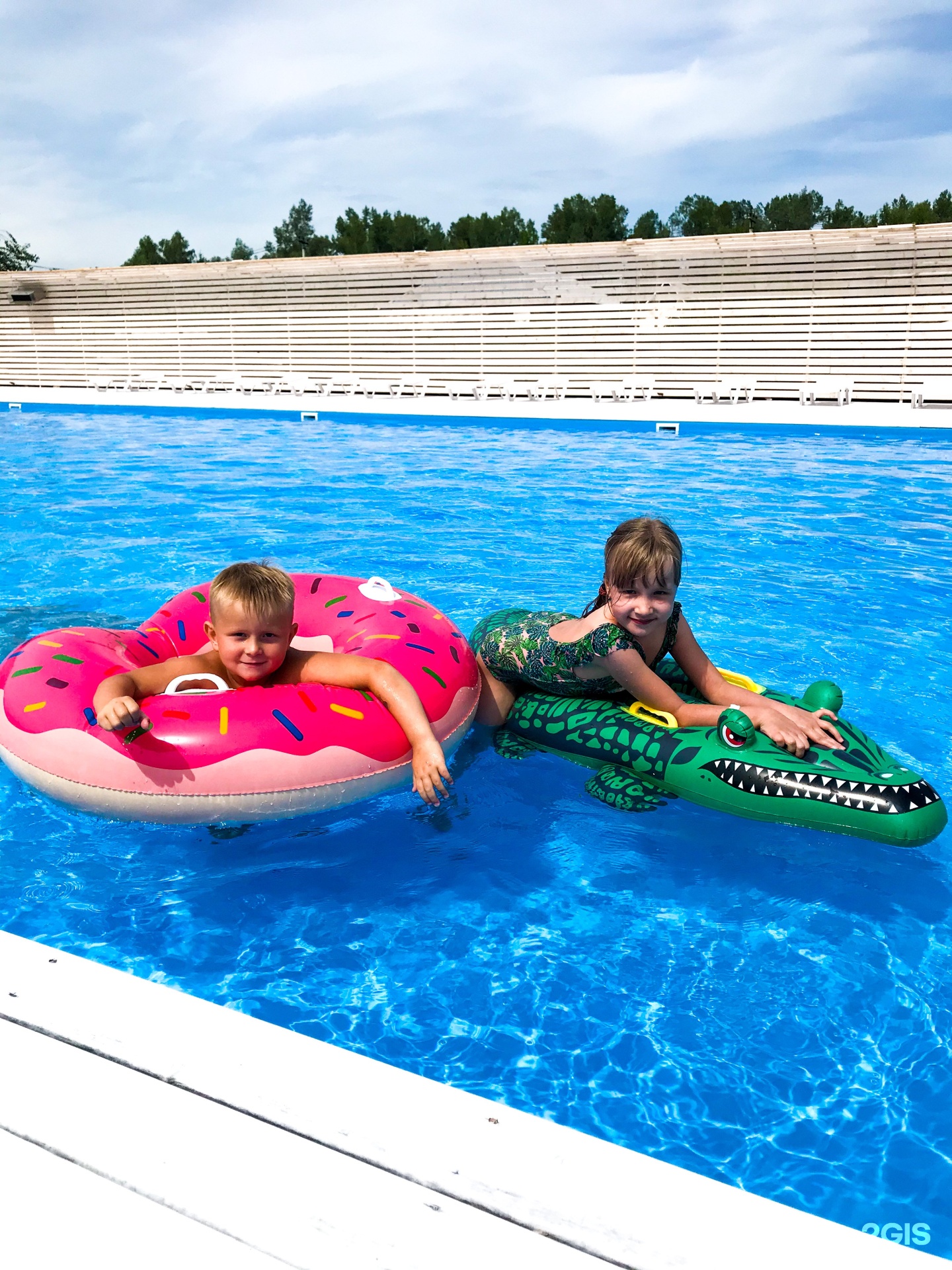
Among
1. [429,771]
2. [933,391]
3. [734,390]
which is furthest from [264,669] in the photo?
[734,390]

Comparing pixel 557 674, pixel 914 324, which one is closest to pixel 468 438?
pixel 914 324

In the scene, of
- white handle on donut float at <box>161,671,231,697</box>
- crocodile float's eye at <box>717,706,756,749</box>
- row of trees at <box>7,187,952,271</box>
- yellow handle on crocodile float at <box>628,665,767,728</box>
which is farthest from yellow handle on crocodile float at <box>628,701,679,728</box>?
row of trees at <box>7,187,952,271</box>

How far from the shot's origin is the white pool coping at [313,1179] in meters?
1.16

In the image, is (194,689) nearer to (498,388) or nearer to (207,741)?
(207,741)

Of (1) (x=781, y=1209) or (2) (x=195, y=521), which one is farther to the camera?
(2) (x=195, y=521)

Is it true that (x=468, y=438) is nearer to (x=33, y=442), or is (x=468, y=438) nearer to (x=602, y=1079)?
(x=33, y=442)

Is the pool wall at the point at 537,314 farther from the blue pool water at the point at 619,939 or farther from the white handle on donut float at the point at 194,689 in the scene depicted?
the white handle on donut float at the point at 194,689

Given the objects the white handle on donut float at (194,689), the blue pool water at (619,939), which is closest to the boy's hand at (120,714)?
the white handle on donut float at (194,689)

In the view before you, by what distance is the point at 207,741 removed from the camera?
259 cm

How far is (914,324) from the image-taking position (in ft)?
46.1

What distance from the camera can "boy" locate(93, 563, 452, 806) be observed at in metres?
2.65

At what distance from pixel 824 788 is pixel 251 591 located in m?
1.70

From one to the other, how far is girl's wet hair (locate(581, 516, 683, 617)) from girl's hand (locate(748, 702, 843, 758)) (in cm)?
50

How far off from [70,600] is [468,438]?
814 centimetres
